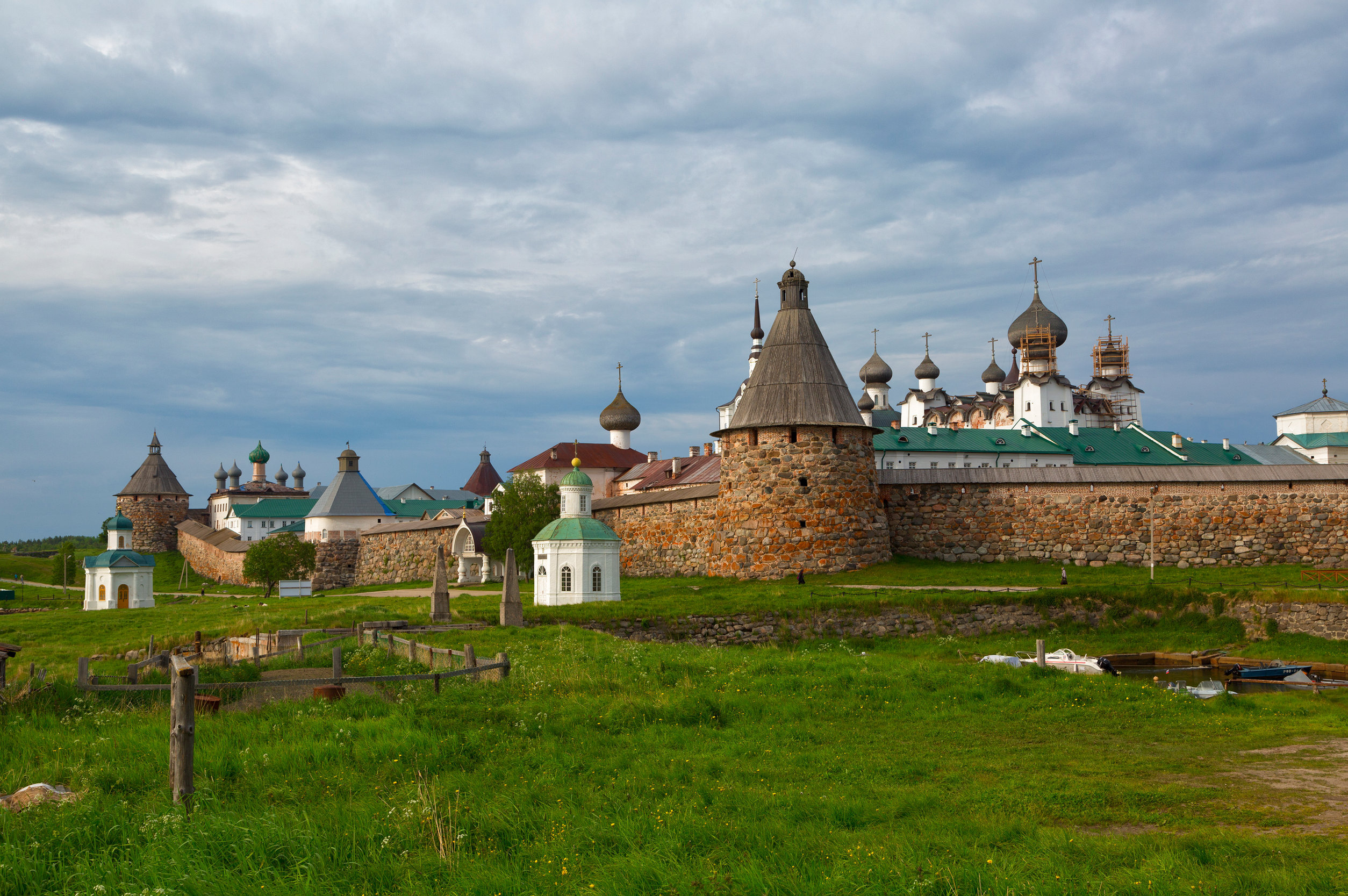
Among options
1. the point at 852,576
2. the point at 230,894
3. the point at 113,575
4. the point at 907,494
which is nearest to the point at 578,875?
the point at 230,894

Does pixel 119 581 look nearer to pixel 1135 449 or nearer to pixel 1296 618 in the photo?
pixel 1296 618

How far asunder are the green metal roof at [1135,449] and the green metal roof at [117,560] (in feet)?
159

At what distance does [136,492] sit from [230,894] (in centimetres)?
8219

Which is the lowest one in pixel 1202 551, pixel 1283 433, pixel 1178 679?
pixel 1178 679

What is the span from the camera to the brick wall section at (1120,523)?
30016mm

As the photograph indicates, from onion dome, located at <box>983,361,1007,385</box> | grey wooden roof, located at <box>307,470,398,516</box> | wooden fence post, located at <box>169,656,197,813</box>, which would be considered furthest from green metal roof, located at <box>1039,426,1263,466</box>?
wooden fence post, located at <box>169,656,197,813</box>

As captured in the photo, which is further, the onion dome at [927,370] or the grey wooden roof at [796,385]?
the onion dome at [927,370]

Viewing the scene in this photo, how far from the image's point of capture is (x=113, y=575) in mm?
40875

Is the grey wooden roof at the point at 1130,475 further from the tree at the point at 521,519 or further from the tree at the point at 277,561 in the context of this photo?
the tree at the point at 277,561

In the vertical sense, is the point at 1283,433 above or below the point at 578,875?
above

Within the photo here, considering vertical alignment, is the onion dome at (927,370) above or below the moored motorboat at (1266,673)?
above

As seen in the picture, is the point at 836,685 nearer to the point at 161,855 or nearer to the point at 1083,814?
the point at 1083,814

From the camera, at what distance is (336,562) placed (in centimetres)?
5475

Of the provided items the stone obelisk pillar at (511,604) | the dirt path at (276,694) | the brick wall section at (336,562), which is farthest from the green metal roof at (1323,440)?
the dirt path at (276,694)
